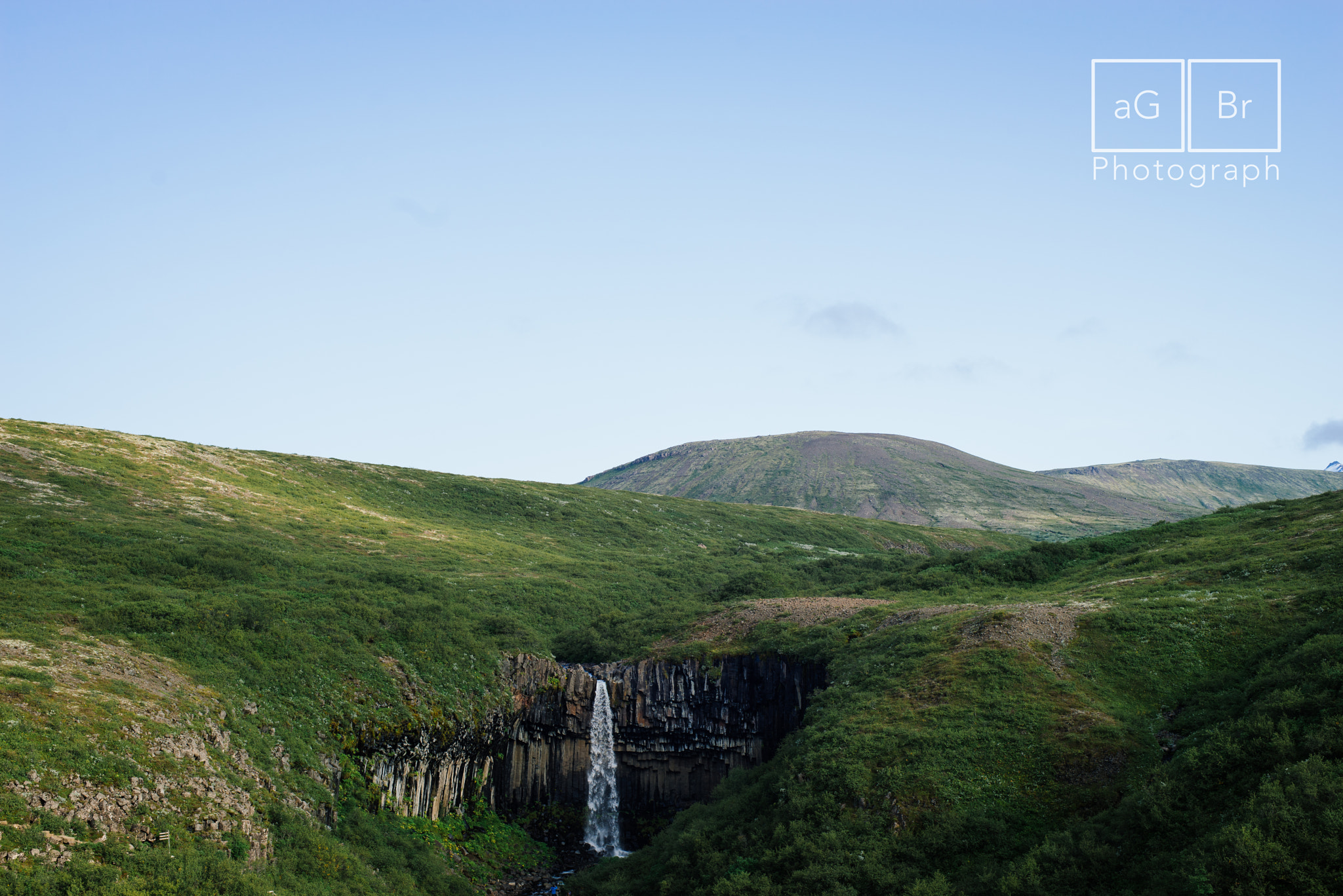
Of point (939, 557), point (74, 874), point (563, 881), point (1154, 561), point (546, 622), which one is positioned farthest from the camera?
point (939, 557)

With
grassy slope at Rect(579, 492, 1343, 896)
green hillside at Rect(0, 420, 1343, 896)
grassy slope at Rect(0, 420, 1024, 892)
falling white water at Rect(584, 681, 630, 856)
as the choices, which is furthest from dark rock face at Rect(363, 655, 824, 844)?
grassy slope at Rect(579, 492, 1343, 896)

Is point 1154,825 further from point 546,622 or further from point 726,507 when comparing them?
point 726,507

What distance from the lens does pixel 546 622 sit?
206ft

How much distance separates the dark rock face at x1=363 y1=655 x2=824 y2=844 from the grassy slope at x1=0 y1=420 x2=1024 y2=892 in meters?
2.87

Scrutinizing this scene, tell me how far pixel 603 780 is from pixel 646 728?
3.99 meters

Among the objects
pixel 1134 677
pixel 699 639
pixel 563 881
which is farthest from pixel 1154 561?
pixel 563 881

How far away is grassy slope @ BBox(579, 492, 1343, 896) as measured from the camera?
24469 mm

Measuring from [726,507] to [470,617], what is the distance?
95.4 metres

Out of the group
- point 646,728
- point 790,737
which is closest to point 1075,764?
point 790,737

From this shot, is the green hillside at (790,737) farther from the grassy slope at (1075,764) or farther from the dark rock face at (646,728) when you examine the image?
the dark rock face at (646,728)

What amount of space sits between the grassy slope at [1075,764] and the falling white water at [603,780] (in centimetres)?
745

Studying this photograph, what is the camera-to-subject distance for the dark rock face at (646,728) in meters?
45.8

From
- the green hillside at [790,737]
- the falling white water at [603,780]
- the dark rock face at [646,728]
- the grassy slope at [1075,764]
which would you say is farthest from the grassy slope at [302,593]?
the grassy slope at [1075,764]

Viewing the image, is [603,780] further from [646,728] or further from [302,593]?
[302,593]
